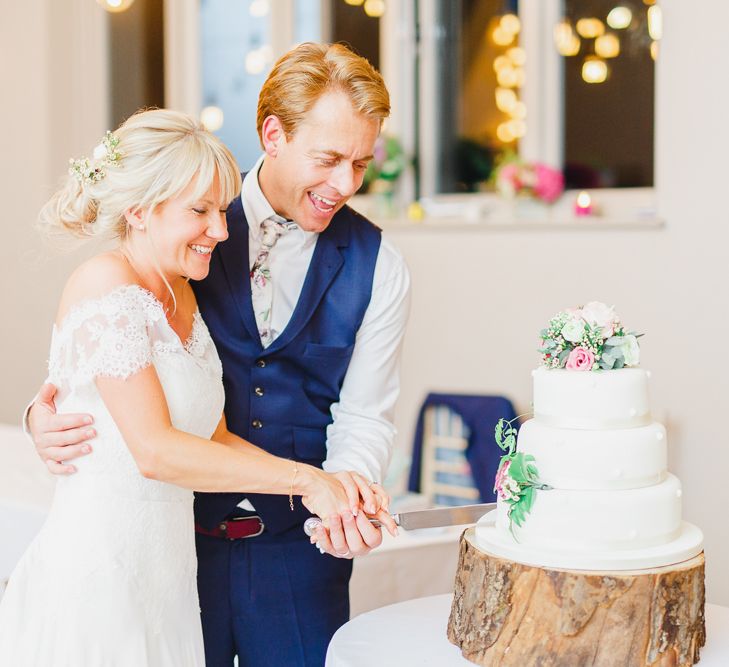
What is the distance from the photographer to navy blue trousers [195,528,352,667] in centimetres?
194

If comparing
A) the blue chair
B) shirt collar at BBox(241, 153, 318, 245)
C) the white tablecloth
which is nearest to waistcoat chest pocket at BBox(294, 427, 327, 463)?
shirt collar at BBox(241, 153, 318, 245)

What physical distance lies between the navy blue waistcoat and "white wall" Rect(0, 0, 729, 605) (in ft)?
6.83

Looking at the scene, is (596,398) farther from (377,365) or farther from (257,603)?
(257,603)

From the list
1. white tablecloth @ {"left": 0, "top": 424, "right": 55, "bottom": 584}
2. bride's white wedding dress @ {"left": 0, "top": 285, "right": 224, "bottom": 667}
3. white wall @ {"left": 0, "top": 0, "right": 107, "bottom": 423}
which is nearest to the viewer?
bride's white wedding dress @ {"left": 0, "top": 285, "right": 224, "bottom": 667}

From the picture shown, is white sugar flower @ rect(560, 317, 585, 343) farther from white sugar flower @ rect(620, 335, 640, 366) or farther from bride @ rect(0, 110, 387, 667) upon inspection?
bride @ rect(0, 110, 387, 667)

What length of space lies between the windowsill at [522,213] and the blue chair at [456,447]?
2.45ft

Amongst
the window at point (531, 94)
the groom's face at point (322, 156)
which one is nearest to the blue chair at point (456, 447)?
the window at point (531, 94)

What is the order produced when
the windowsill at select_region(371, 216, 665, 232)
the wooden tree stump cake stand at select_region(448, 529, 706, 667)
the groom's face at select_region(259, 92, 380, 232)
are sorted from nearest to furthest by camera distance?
1. the wooden tree stump cake stand at select_region(448, 529, 706, 667)
2. the groom's face at select_region(259, 92, 380, 232)
3. the windowsill at select_region(371, 216, 665, 232)

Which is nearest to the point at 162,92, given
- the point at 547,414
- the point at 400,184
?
the point at 400,184

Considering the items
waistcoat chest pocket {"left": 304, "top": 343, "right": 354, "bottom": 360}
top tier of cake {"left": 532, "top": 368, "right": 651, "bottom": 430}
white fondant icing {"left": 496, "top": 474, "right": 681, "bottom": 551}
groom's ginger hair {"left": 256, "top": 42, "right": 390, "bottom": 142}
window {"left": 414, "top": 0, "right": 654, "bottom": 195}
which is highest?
window {"left": 414, "top": 0, "right": 654, "bottom": 195}

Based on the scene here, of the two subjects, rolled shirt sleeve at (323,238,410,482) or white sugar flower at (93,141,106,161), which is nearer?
white sugar flower at (93,141,106,161)

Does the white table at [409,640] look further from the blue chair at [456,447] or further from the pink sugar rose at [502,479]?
the blue chair at [456,447]

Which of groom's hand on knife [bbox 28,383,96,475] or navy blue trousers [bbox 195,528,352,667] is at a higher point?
groom's hand on knife [bbox 28,383,96,475]

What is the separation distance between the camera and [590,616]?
60.9 inches
